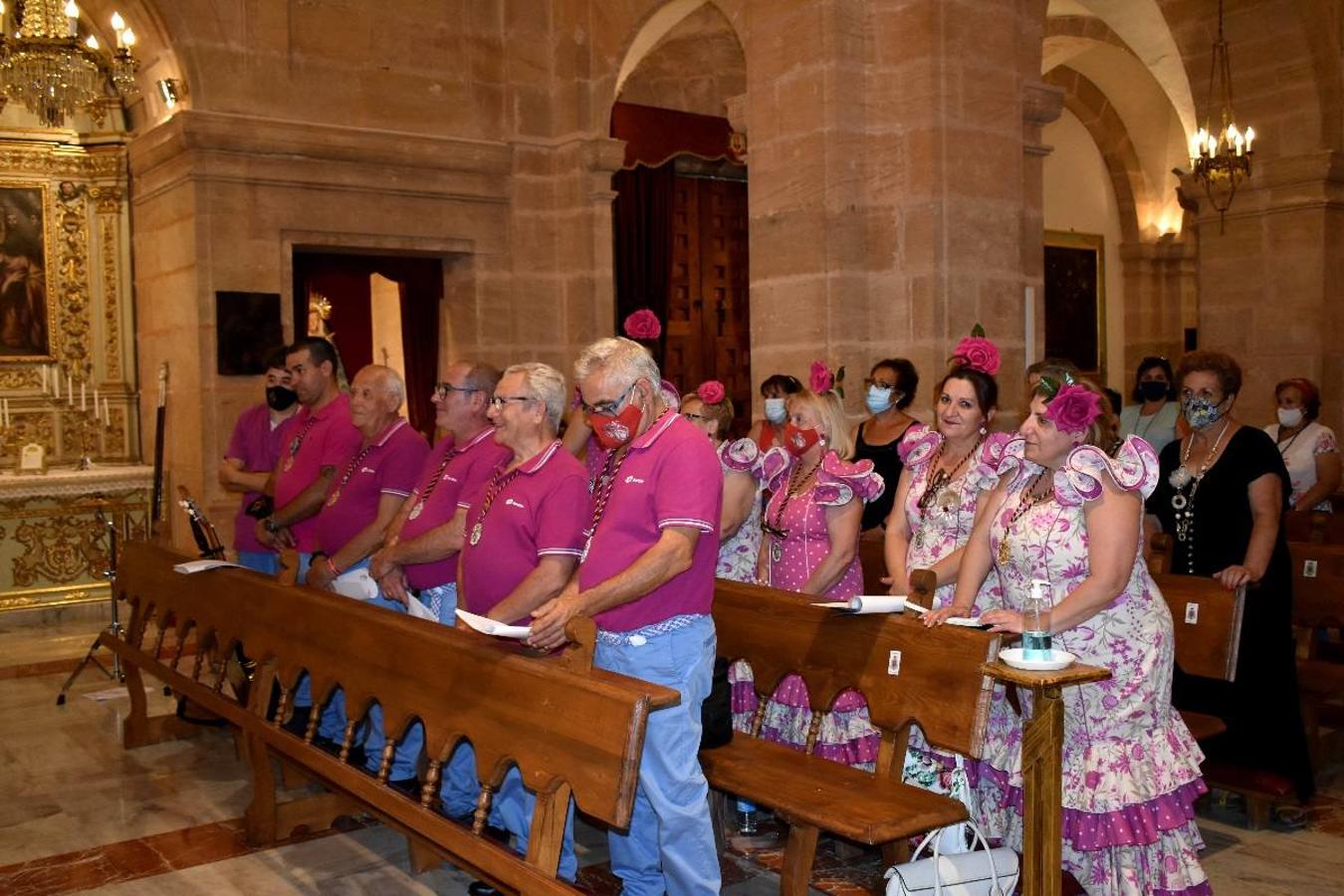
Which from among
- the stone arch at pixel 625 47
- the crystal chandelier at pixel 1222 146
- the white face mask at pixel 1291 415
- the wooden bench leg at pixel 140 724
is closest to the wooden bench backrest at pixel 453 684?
the wooden bench leg at pixel 140 724

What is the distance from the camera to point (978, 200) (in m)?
7.29

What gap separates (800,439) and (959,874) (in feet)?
5.80

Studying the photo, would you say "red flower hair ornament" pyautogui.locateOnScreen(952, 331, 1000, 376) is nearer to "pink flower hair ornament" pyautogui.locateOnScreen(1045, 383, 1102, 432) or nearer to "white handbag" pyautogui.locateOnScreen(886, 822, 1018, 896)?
"pink flower hair ornament" pyautogui.locateOnScreen(1045, 383, 1102, 432)

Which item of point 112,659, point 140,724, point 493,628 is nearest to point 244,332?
point 112,659

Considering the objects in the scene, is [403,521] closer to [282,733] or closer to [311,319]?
[282,733]

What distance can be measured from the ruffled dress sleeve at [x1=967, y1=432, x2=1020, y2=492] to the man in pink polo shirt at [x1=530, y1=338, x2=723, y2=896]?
1.01m

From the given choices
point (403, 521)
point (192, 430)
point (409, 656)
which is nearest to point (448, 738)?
point (409, 656)

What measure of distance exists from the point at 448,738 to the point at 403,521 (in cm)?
155

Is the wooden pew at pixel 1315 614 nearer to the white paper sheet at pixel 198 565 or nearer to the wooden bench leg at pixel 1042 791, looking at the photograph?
the wooden bench leg at pixel 1042 791

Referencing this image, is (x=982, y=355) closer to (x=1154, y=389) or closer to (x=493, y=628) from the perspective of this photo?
(x=493, y=628)

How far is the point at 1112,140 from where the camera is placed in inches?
586

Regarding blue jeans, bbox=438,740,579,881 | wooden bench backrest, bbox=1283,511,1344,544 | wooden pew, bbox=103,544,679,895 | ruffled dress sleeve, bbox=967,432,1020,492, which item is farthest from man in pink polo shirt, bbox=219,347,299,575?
wooden bench backrest, bbox=1283,511,1344,544

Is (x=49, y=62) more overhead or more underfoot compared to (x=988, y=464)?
more overhead

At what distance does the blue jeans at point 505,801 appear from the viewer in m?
3.69
